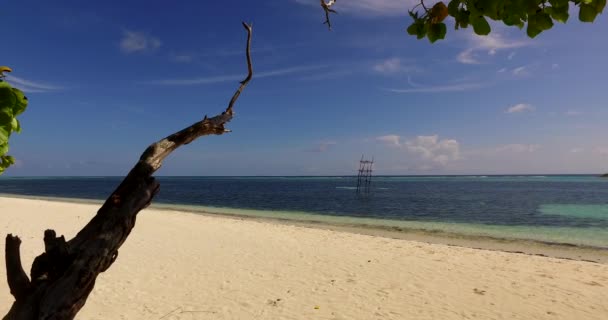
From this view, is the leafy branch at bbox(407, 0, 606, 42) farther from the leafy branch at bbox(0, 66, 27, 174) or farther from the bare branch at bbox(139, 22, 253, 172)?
the leafy branch at bbox(0, 66, 27, 174)

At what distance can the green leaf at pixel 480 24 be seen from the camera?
1761 millimetres

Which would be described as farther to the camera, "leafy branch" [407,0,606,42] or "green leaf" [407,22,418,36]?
"green leaf" [407,22,418,36]

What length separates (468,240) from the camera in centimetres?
1783

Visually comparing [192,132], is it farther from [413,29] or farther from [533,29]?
[533,29]

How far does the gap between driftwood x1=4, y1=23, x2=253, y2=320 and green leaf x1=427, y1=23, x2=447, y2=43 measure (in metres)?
1.14

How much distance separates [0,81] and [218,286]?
7539 millimetres

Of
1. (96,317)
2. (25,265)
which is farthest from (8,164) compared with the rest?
(25,265)

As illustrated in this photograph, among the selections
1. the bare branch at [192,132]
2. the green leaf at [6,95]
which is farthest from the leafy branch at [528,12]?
the green leaf at [6,95]

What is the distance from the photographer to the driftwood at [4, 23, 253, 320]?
223cm

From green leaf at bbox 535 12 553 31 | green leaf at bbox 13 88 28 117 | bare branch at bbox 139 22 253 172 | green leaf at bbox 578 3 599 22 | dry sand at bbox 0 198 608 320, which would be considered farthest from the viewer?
dry sand at bbox 0 198 608 320

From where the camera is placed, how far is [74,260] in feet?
7.52

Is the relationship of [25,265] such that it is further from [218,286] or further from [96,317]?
[218,286]


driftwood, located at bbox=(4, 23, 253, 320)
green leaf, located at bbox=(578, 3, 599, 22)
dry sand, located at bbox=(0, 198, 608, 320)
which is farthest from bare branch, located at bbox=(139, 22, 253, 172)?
dry sand, located at bbox=(0, 198, 608, 320)

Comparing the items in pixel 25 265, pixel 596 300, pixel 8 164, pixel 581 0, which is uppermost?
pixel 581 0
